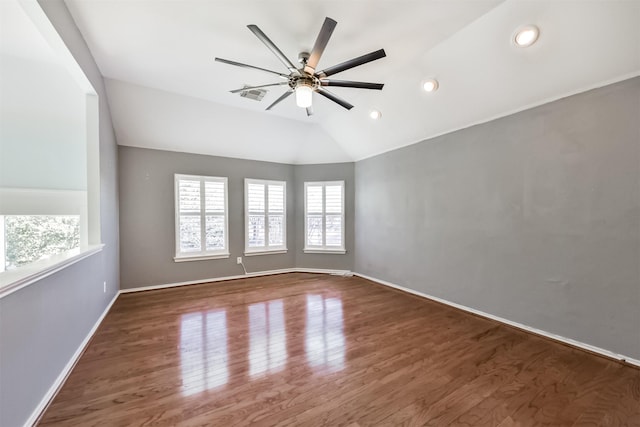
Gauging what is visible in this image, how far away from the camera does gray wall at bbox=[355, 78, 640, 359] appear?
2.24m

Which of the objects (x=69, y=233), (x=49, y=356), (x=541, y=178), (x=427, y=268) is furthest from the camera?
(x=69, y=233)

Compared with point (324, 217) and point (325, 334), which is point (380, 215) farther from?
point (325, 334)

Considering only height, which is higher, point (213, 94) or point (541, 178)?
point (213, 94)

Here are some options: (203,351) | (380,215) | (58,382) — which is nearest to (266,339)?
(203,351)

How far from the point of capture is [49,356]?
181 cm

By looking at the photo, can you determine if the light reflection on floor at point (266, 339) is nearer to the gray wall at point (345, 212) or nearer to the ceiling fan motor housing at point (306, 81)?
the gray wall at point (345, 212)

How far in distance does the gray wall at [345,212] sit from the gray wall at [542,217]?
1.50 meters

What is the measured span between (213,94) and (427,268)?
4096mm

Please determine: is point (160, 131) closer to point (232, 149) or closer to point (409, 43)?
point (232, 149)

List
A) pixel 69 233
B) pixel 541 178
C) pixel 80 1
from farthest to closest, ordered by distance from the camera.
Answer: pixel 69 233 < pixel 541 178 < pixel 80 1

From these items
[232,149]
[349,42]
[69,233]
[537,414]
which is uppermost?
[349,42]

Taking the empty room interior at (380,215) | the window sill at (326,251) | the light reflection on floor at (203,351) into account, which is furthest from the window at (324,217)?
the light reflection on floor at (203,351)

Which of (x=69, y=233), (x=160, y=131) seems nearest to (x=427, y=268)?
(x=160, y=131)

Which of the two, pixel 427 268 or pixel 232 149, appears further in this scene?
pixel 232 149
